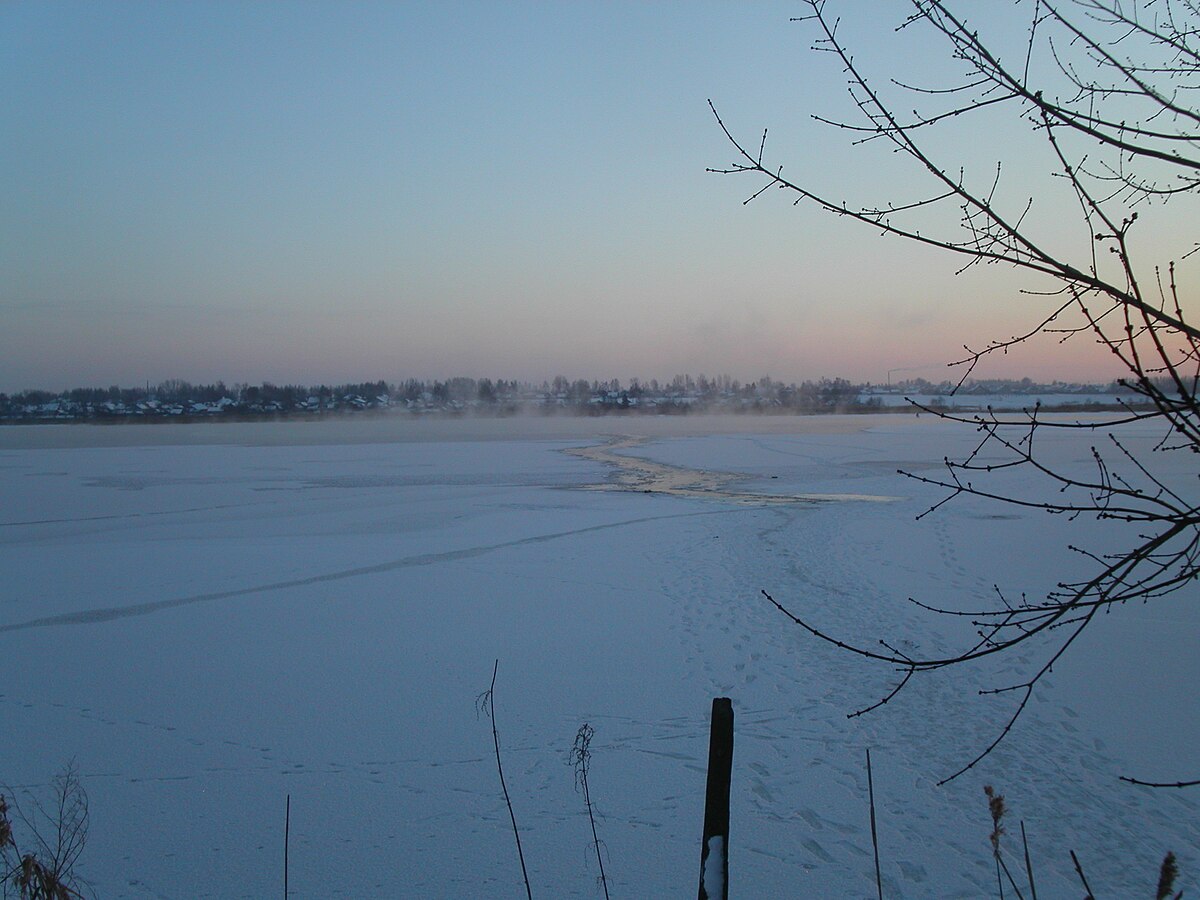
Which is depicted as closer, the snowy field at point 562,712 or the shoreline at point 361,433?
the snowy field at point 562,712

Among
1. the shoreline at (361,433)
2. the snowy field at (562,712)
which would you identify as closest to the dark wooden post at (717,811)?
the snowy field at (562,712)

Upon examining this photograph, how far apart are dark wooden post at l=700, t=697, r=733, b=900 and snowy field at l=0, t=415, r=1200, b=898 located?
2.26 metres

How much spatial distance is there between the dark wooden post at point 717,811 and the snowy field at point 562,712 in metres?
2.26

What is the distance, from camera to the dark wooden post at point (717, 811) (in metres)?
2.14

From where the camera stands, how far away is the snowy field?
446cm

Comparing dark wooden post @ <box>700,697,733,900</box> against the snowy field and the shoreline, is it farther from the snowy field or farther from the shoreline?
the shoreline

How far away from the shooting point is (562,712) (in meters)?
6.45

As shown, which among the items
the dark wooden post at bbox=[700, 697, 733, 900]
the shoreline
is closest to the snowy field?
the dark wooden post at bbox=[700, 697, 733, 900]

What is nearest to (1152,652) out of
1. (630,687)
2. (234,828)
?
(630,687)

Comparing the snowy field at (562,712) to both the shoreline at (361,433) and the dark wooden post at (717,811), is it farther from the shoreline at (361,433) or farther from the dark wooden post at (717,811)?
the shoreline at (361,433)

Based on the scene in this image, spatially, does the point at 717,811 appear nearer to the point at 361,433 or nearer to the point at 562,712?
the point at 562,712

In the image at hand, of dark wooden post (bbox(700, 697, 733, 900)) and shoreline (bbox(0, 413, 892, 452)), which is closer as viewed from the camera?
dark wooden post (bbox(700, 697, 733, 900))

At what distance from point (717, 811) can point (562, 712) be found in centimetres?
445

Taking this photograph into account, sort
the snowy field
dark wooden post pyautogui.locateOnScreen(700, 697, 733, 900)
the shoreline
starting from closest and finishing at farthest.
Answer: dark wooden post pyautogui.locateOnScreen(700, 697, 733, 900), the snowy field, the shoreline
